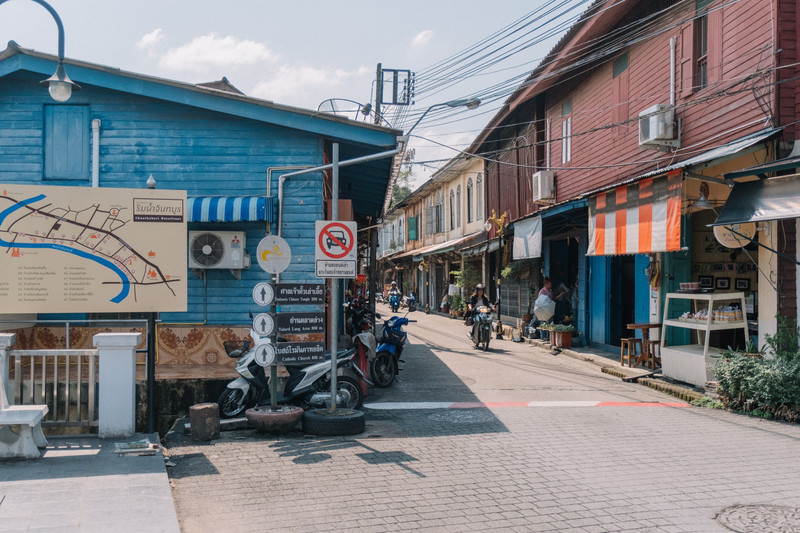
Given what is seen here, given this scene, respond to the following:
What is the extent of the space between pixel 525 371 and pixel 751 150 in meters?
6.15

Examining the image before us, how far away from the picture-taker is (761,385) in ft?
29.1

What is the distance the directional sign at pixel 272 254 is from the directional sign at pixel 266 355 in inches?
38.0

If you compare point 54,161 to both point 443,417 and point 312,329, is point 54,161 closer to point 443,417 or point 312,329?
point 312,329

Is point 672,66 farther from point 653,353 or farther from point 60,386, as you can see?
point 60,386

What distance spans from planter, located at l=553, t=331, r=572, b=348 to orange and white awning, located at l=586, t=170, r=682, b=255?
4189 millimetres

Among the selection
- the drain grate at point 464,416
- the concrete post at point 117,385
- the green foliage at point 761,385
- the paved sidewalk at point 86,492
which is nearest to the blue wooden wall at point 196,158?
the drain grate at point 464,416

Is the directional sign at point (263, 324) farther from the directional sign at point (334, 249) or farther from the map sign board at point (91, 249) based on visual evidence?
the map sign board at point (91, 249)

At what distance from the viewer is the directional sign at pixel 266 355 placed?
7988mm

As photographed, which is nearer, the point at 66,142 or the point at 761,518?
the point at 761,518

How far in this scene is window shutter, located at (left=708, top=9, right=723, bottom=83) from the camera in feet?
37.7

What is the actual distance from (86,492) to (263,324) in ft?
9.48

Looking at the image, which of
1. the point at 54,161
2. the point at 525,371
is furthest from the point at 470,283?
the point at 54,161

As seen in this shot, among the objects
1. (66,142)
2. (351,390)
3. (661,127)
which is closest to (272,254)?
(351,390)

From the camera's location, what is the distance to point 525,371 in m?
13.8
